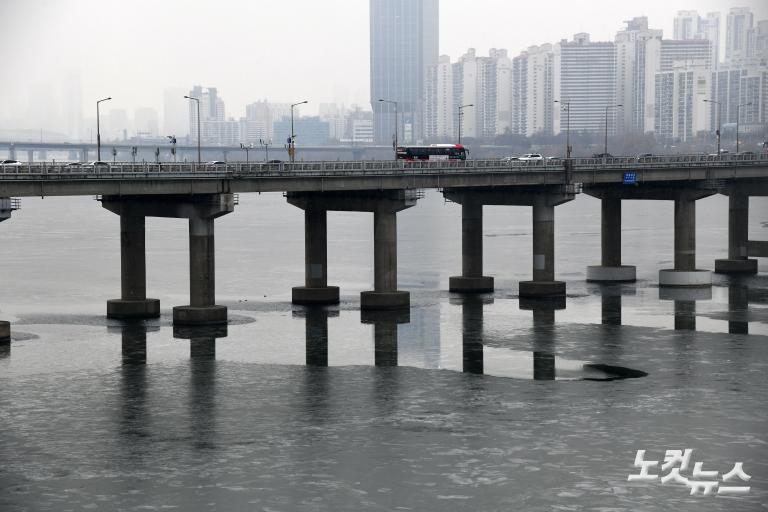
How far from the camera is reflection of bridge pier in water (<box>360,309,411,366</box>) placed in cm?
7694

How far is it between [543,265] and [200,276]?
3173cm

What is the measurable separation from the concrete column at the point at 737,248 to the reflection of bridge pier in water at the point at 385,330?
153 ft

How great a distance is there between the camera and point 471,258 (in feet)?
363

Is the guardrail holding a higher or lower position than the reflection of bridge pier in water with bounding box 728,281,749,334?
higher

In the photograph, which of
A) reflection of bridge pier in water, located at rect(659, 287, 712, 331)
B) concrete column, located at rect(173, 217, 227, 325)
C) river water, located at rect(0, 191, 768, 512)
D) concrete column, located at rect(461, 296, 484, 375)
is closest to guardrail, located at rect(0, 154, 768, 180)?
concrete column, located at rect(173, 217, 227, 325)

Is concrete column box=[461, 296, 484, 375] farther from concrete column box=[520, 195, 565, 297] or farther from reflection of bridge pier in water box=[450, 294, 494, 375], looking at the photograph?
concrete column box=[520, 195, 565, 297]

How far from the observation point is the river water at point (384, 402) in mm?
48531

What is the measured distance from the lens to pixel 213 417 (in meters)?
59.9

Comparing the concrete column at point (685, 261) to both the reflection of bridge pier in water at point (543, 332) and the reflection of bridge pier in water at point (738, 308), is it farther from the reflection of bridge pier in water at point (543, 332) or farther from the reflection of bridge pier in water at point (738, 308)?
the reflection of bridge pier in water at point (543, 332)

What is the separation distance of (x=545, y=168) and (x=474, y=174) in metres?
8.68

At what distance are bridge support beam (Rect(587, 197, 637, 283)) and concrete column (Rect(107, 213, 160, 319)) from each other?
44.3m

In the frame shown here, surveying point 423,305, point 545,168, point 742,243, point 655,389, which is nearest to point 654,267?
point 742,243

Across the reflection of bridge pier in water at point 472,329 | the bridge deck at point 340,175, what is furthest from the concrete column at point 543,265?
the bridge deck at point 340,175

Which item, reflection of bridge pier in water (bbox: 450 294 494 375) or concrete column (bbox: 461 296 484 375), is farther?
reflection of bridge pier in water (bbox: 450 294 494 375)
